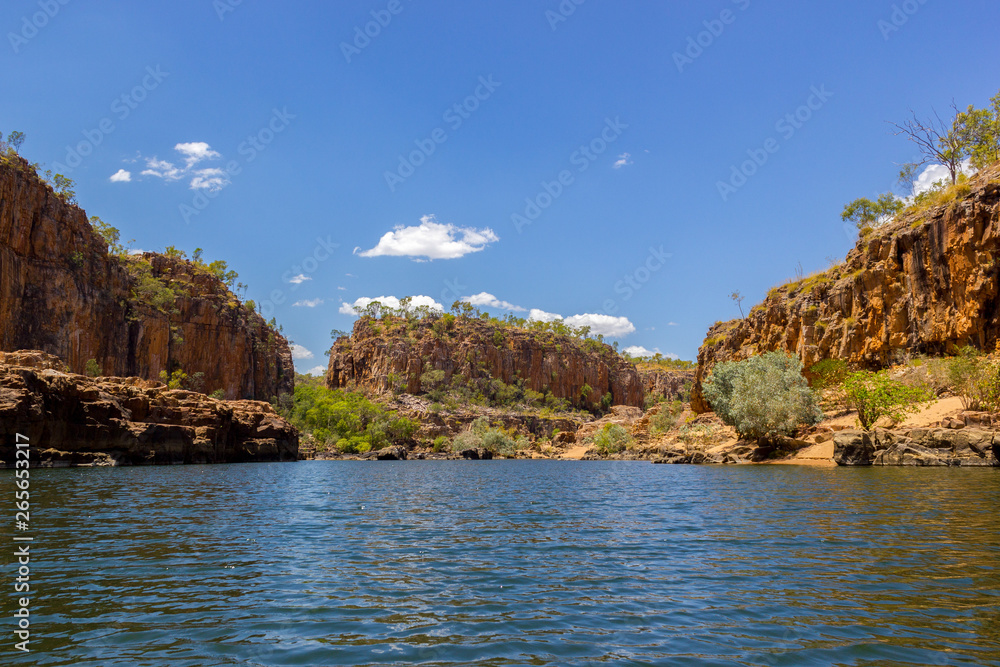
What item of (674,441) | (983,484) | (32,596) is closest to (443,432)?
(674,441)

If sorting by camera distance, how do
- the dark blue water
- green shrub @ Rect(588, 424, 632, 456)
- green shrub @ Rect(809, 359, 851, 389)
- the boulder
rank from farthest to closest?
green shrub @ Rect(588, 424, 632, 456) → green shrub @ Rect(809, 359, 851, 389) → the boulder → the dark blue water

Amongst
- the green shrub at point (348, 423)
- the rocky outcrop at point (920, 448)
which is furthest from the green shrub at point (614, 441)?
the rocky outcrop at point (920, 448)

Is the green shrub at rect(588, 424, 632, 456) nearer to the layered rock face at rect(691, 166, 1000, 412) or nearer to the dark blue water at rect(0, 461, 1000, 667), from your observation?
the layered rock face at rect(691, 166, 1000, 412)

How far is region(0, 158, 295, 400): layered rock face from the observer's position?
67625 mm

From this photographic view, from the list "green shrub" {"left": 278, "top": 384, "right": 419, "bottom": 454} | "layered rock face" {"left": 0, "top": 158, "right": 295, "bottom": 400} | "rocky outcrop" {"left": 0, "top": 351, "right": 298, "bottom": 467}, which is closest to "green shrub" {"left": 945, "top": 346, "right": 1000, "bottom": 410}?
"rocky outcrop" {"left": 0, "top": 351, "right": 298, "bottom": 467}

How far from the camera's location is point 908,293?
5288 cm

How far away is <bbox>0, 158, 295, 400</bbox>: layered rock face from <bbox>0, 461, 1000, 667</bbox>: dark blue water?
63.6 m

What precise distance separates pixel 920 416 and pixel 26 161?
9771 centimetres

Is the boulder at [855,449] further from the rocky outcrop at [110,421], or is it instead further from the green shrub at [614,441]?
the green shrub at [614,441]

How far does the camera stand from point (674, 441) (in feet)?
276

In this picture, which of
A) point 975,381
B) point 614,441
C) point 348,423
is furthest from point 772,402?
point 348,423

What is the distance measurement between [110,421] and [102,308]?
3838 cm

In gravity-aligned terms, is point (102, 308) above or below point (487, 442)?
above

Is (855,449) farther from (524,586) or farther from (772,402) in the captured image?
(524,586)
